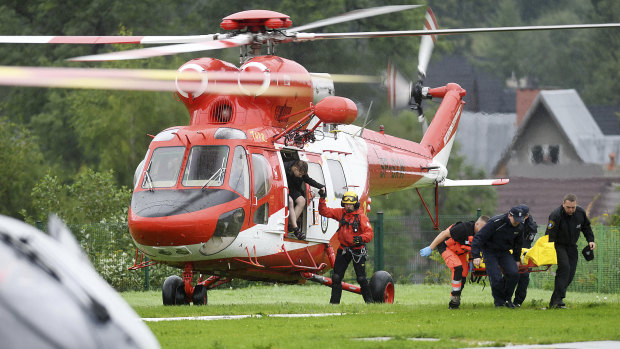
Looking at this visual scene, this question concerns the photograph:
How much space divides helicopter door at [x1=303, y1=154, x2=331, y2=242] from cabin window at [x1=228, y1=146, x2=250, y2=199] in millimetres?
1662

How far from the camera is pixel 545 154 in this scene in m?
51.5

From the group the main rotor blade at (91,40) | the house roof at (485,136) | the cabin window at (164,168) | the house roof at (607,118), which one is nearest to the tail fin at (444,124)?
the cabin window at (164,168)

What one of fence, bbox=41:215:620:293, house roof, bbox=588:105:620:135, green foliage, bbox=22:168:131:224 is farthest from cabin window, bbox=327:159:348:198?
house roof, bbox=588:105:620:135

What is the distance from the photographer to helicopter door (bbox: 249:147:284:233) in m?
16.0

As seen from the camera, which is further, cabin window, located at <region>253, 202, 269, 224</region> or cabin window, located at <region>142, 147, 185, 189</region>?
cabin window, located at <region>253, 202, 269, 224</region>

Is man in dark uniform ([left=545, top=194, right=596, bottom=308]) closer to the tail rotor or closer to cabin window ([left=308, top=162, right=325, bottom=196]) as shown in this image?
cabin window ([left=308, top=162, right=325, bottom=196])

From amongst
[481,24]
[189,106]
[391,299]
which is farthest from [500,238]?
[481,24]

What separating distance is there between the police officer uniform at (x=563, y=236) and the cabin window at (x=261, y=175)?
154 inches

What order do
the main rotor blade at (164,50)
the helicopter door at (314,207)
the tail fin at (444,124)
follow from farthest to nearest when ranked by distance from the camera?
1. the tail fin at (444,124)
2. the helicopter door at (314,207)
3. the main rotor blade at (164,50)

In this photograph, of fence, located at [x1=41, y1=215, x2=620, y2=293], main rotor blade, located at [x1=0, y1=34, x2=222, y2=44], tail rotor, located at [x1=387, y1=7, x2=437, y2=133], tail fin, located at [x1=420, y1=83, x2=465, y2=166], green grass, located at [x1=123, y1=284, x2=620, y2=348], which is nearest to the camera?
green grass, located at [x1=123, y1=284, x2=620, y2=348]

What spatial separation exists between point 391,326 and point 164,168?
4941 millimetres

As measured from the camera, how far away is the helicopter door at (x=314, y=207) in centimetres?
1738

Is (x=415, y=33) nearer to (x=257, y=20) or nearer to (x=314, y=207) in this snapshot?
(x=257, y=20)

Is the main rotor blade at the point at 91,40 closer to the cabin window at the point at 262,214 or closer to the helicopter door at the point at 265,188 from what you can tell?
the helicopter door at the point at 265,188
